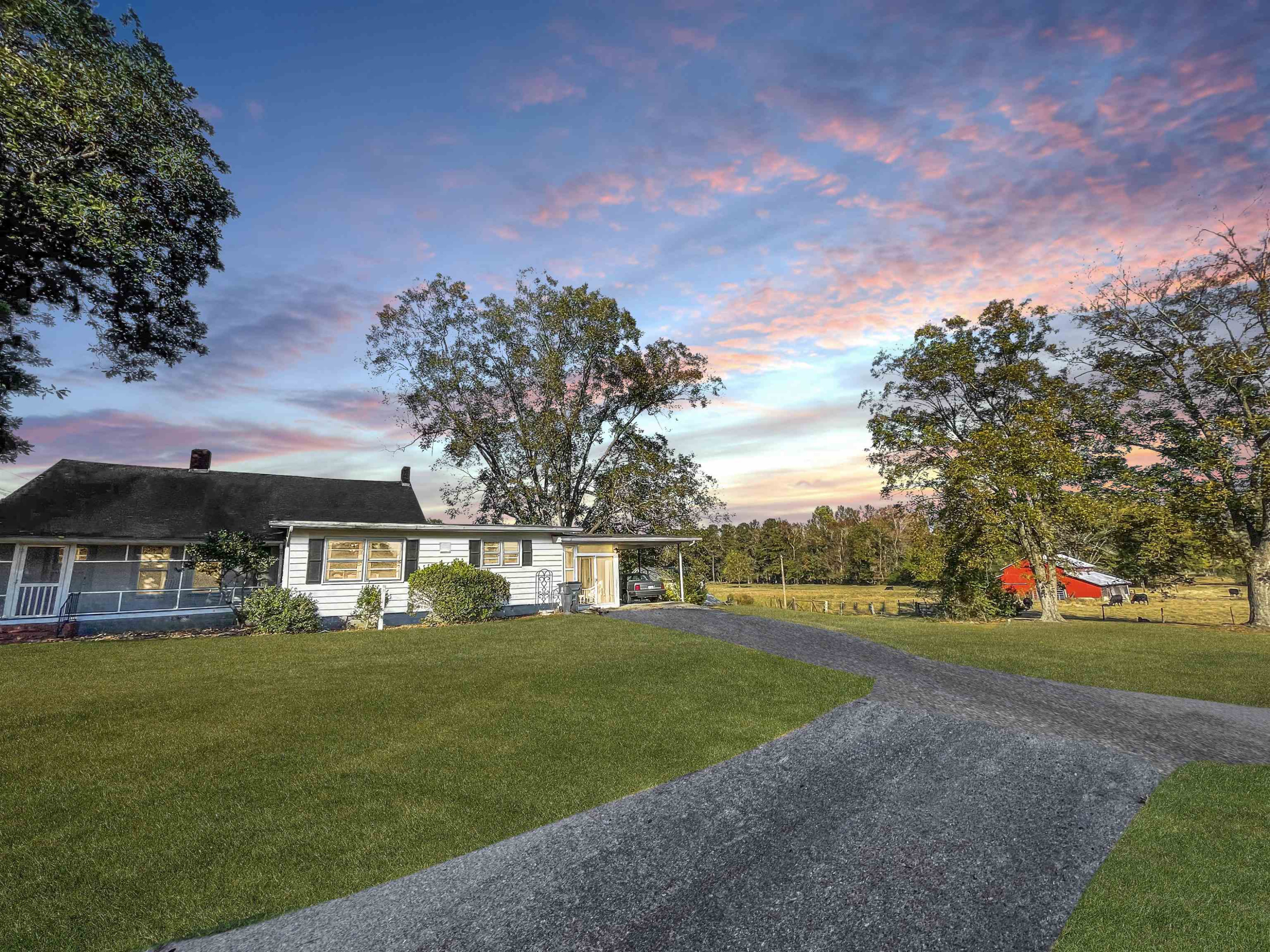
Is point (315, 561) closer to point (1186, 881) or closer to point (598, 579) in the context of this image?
point (598, 579)

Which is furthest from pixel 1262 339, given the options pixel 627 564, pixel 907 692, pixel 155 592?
pixel 155 592

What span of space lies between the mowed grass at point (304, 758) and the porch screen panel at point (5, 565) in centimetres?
708

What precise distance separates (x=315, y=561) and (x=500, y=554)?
6.16m

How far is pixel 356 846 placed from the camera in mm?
5129

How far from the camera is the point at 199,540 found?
2083 centimetres

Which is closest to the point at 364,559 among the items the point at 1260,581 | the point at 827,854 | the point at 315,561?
the point at 315,561

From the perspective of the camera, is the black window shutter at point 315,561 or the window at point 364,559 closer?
the black window shutter at point 315,561

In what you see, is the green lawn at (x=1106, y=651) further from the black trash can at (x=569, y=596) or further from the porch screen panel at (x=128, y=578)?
the porch screen panel at (x=128, y=578)

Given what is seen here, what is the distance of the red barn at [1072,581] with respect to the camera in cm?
2892

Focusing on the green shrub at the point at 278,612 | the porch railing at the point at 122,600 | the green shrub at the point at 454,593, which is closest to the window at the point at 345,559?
the green shrub at the point at 278,612

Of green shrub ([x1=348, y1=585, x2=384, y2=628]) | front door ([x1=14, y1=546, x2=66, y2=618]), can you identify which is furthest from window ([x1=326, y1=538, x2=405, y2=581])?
front door ([x1=14, y1=546, x2=66, y2=618])

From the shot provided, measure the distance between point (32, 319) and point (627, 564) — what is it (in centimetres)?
2503

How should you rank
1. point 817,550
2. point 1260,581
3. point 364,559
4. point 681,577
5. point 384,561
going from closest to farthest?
point 364,559 → point 384,561 → point 1260,581 → point 681,577 → point 817,550

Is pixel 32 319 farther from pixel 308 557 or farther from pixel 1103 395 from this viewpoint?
pixel 1103 395
